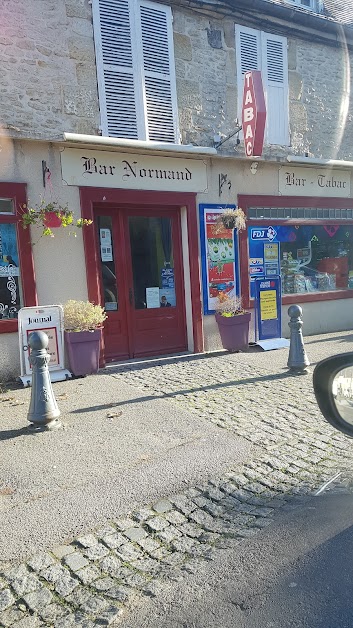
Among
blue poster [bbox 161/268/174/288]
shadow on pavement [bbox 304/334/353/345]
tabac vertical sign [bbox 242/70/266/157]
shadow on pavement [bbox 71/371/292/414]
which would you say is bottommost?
shadow on pavement [bbox 71/371/292/414]

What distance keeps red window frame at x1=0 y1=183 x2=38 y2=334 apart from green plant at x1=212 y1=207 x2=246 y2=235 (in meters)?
3.39

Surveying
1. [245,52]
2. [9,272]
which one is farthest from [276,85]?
[9,272]

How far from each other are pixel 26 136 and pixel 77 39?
1.93 metres

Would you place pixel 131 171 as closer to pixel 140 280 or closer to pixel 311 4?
pixel 140 280

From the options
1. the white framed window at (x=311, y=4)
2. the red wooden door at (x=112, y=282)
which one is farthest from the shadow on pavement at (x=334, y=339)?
the white framed window at (x=311, y=4)

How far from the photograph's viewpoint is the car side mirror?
2021 millimetres

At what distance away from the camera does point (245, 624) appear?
2227mm

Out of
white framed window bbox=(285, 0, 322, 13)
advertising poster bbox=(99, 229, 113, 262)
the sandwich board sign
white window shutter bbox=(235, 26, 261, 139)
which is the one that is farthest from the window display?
white framed window bbox=(285, 0, 322, 13)

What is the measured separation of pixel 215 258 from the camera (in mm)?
8781

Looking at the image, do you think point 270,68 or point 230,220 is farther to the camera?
point 270,68

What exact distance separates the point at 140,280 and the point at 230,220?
1.91m

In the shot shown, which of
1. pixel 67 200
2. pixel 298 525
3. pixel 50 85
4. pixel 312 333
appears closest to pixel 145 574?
pixel 298 525

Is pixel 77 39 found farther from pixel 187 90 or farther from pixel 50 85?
pixel 187 90

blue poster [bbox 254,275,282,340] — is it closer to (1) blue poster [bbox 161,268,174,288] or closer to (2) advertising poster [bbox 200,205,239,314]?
(2) advertising poster [bbox 200,205,239,314]
